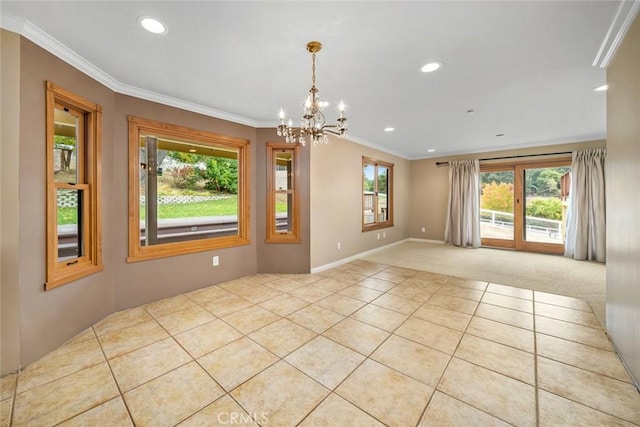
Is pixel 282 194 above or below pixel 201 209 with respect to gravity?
above

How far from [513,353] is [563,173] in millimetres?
5373

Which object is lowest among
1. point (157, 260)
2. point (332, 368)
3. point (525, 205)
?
Result: point (332, 368)

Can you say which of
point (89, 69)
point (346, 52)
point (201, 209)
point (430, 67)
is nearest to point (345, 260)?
point (201, 209)

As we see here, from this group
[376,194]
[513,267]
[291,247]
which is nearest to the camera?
[291,247]

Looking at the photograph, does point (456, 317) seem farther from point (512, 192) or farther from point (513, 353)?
point (512, 192)

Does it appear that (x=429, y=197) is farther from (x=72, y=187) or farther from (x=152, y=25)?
(x=72, y=187)

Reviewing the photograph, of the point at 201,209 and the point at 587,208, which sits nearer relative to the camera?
the point at 201,209

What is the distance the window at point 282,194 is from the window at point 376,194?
189 centimetres

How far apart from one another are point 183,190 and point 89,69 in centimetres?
160

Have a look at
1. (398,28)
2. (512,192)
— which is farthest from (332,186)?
(512,192)

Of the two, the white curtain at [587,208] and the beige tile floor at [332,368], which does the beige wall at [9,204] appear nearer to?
the beige tile floor at [332,368]

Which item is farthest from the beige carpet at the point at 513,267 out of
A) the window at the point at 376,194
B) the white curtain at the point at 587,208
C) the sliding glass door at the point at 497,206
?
the window at the point at 376,194

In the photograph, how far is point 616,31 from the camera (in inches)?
71.6

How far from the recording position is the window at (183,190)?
115 inches
